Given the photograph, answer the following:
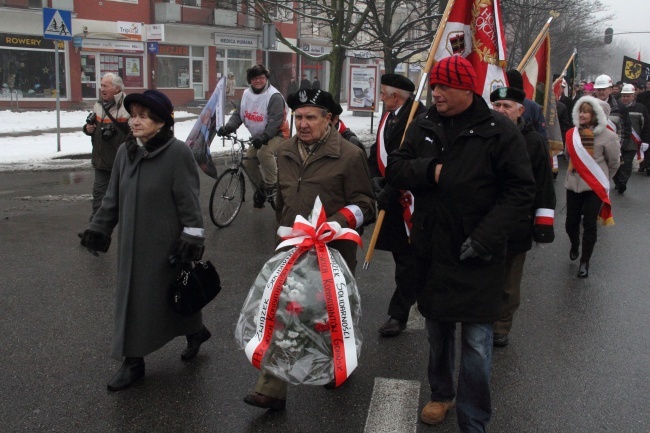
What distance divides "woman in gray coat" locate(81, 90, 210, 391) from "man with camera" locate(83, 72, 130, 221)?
340cm


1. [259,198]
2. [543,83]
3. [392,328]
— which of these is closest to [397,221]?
[392,328]

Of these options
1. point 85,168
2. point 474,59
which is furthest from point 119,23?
point 474,59

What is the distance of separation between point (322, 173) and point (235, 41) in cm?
3484

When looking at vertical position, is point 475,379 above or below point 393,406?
above

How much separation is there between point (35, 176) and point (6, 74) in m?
17.9

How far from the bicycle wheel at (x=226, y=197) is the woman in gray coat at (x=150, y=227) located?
438 centimetres

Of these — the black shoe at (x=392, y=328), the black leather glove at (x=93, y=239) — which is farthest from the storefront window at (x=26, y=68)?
the black shoe at (x=392, y=328)

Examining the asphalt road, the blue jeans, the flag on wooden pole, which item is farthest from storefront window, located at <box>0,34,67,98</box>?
the blue jeans

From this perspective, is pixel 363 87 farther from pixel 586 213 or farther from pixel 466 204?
pixel 466 204

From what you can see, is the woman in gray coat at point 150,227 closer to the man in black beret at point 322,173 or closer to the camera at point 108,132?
the man in black beret at point 322,173

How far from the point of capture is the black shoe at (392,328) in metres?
5.00

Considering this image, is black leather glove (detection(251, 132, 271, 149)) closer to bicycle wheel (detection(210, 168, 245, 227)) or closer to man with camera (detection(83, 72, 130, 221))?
bicycle wheel (detection(210, 168, 245, 227))

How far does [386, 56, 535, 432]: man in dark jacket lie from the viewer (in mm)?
3221

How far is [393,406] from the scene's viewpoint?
392cm
